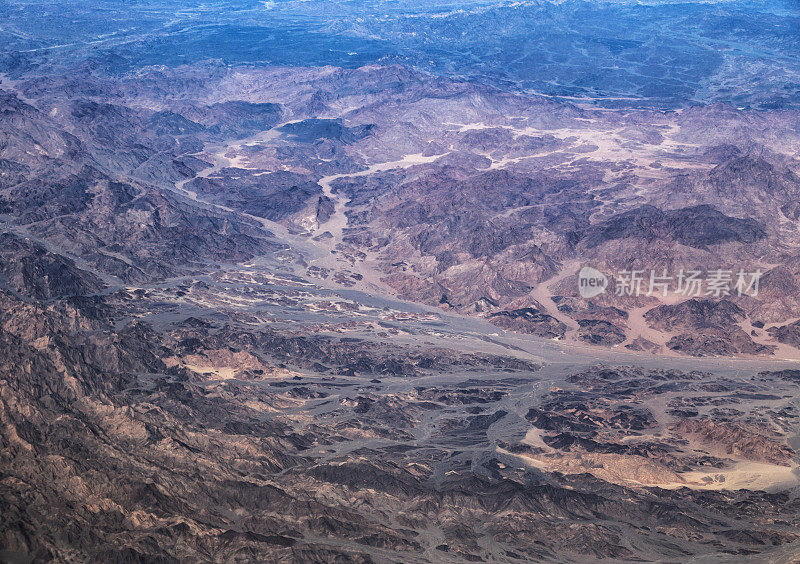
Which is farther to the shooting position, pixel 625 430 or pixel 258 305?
pixel 258 305

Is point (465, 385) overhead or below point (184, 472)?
below

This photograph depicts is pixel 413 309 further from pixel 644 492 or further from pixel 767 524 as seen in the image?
pixel 767 524

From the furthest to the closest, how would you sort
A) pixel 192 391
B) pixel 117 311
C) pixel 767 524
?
1. pixel 117 311
2. pixel 192 391
3. pixel 767 524

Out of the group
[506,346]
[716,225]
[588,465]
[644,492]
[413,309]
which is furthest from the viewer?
[716,225]

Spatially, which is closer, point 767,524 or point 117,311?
point 767,524

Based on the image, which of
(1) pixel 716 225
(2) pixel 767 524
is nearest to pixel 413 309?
(1) pixel 716 225

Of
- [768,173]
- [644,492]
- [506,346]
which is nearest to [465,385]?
[506,346]

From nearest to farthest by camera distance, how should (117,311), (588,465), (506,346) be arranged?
(588,465) → (117,311) → (506,346)

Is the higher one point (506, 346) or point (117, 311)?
point (117, 311)

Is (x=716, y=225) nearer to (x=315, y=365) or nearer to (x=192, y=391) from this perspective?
(x=315, y=365)
